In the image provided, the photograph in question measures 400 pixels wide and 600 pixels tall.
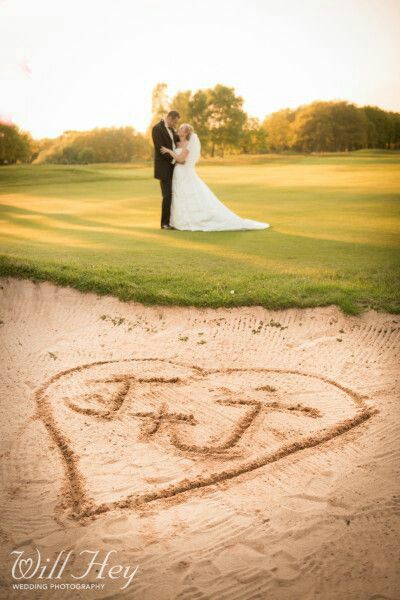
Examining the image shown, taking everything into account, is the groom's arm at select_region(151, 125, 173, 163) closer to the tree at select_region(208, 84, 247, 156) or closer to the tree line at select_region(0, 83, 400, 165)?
the tree line at select_region(0, 83, 400, 165)

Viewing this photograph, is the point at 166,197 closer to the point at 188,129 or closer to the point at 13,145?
the point at 188,129

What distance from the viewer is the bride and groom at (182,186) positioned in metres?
11.8

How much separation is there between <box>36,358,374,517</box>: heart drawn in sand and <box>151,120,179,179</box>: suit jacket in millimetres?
7642

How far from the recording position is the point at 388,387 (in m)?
4.67

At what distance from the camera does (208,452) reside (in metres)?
3.70

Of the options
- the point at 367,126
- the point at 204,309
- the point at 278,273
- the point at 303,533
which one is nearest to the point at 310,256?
the point at 278,273

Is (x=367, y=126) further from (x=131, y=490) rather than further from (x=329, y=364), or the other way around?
(x=131, y=490)

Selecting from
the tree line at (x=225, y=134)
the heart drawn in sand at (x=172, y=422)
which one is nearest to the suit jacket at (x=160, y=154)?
the heart drawn in sand at (x=172, y=422)

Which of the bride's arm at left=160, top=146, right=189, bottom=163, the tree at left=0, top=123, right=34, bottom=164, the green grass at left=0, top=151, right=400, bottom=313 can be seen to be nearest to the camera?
the green grass at left=0, top=151, right=400, bottom=313

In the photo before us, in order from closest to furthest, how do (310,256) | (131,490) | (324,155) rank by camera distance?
(131,490), (310,256), (324,155)

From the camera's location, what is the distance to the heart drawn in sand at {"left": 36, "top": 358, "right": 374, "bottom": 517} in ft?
11.1

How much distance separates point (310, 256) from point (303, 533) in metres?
6.30

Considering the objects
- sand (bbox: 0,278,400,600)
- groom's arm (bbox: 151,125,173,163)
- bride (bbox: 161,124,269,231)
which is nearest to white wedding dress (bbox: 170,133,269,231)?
bride (bbox: 161,124,269,231)

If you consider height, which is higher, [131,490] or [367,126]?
[367,126]
